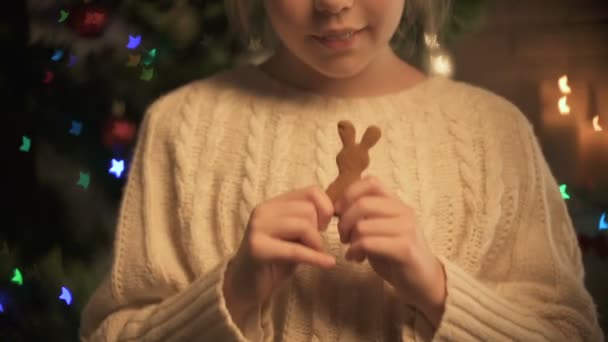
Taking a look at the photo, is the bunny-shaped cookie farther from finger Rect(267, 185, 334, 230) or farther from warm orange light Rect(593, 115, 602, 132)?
warm orange light Rect(593, 115, 602, 132)

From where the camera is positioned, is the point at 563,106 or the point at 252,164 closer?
the point at 252,164

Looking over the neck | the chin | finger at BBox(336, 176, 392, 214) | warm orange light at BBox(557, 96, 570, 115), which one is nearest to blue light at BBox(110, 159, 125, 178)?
the neck

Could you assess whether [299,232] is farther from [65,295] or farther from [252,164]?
[65,295]

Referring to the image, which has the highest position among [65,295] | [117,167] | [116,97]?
[116,97]

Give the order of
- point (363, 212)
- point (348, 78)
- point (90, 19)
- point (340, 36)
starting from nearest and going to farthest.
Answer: point (363, 212) < point (340, 36) < point (348, 78) < point (90, 19)

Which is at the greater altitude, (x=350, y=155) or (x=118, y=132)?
(x=350, y=155)

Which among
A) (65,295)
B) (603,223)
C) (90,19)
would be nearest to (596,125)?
(603,223)

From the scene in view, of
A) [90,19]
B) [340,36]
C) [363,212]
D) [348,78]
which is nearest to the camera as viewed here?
[363,212]
